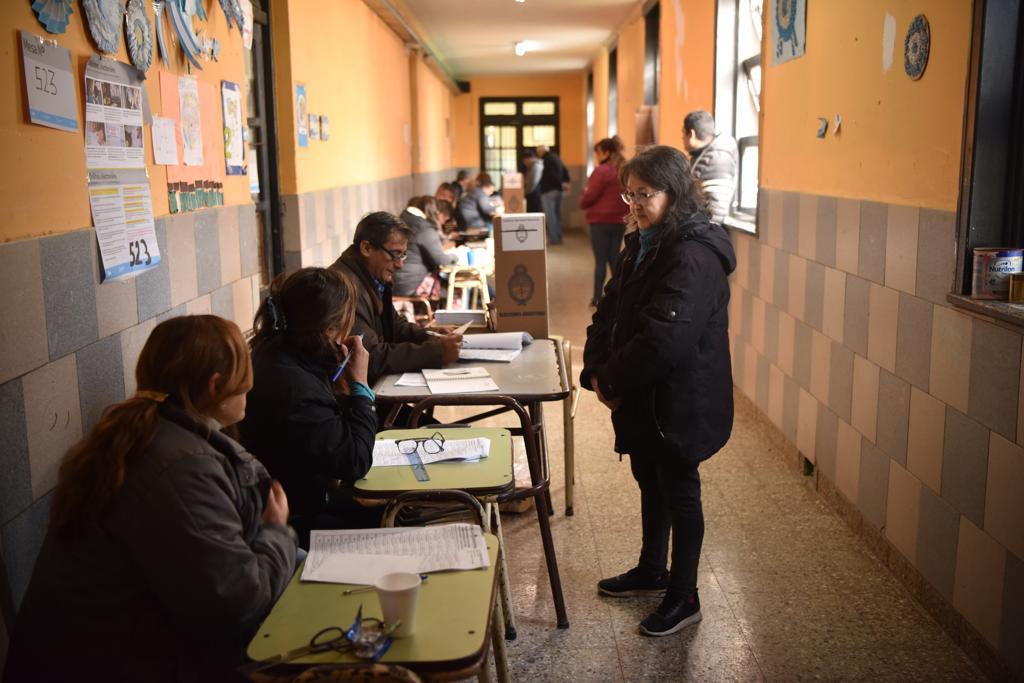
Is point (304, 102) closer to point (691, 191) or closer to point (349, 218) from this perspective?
point (349, 218)

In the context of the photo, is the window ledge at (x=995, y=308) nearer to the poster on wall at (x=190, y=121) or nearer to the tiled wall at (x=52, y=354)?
the tiled wall at (x=52, y=354)

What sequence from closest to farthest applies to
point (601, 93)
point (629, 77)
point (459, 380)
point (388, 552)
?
point (388, 552)
point (459, 380)
point (629, 77)
point (601, 93)

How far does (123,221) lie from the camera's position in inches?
105

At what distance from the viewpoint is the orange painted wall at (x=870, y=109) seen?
2.76 metres

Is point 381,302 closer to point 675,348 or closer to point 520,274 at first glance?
point 520,274

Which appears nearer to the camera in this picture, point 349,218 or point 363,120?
point 349,218

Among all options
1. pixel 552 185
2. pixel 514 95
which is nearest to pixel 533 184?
pixel 552 185

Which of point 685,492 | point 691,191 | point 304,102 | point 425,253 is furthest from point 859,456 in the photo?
point 304,102

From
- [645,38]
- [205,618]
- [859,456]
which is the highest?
[645,38]

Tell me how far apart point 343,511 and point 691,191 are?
1271mm

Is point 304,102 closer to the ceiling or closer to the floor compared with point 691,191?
closer to the ceiling

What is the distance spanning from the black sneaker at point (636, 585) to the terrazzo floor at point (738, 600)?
0.03 m

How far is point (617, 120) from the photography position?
13266 millimetres

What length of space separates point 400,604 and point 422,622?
8cm
